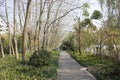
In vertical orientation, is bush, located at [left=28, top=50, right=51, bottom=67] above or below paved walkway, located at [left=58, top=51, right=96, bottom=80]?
above

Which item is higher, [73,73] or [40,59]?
[40,59]

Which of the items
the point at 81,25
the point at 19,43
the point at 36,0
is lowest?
the point at 19,43

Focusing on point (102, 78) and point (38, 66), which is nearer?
point (102, 78)

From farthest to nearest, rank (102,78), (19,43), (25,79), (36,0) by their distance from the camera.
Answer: (19,43)
(36,0)
(102,78)
(25,79)

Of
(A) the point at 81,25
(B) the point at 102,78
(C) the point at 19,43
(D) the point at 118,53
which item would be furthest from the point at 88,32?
(B) the point at 102,78

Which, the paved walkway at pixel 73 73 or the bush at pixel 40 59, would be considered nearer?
the paved walkway at pixel 73 73

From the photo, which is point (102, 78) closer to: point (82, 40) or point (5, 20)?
point (5, 20)

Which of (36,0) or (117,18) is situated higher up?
(36,0)

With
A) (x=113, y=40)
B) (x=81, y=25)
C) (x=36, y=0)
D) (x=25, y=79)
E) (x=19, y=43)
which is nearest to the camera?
(x=25, y=79)

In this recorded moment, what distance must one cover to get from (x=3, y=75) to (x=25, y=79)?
0.93 metres

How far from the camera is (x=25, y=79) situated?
33.9 feet

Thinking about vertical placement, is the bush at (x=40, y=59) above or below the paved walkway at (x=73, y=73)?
above

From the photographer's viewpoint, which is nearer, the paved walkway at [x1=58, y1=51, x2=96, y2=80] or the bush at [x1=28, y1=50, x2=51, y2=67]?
the paved walkway at [x1=58, y1=51, x2=96, y2=80]

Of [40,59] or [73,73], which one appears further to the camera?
[40,59]
